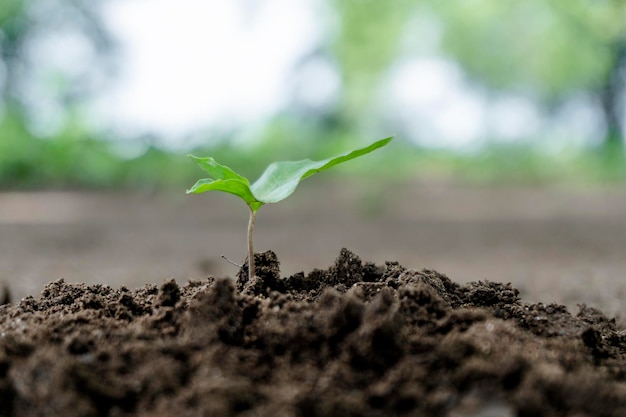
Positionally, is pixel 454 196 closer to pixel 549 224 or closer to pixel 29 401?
pixel 549 224

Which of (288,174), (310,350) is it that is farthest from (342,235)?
(310,350)

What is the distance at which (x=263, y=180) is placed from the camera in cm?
150

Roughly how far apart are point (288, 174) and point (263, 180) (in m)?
0.06

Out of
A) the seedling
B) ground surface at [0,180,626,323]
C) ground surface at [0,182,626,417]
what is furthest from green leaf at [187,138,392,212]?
ground surface at [0,180,626,323]

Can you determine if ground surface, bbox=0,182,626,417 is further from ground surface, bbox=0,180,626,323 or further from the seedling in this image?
ground surface, bbox=0,180,626,323

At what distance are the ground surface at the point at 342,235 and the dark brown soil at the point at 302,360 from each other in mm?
1549

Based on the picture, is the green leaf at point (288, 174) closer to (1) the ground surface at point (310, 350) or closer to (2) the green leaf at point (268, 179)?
(2) the green leaf at point (268, 179)

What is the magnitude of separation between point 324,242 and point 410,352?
508 cm

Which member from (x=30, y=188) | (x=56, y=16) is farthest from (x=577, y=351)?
(x=56, y=16)

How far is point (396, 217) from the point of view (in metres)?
7.88

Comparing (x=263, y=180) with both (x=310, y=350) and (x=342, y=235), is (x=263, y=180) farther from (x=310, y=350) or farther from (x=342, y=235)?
(x=342, y=235)

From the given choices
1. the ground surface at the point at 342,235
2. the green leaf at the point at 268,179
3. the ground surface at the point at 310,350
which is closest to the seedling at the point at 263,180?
the green leaf at the point at 268,179

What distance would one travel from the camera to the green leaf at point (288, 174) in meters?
1.36

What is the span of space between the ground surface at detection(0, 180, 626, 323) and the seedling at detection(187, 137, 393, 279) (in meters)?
1.59
